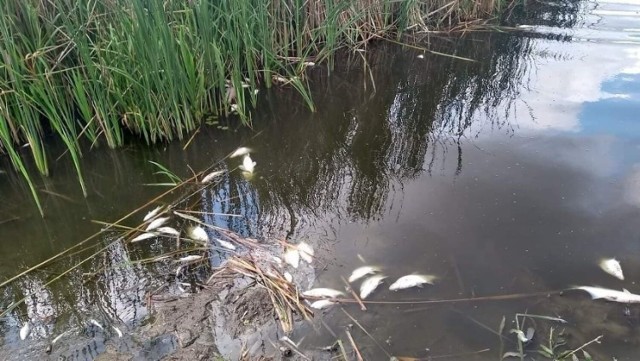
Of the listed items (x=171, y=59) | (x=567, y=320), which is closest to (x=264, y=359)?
(x=567, y=320)

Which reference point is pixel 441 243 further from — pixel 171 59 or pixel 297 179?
pixel 171 59

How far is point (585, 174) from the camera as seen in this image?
3207 millimetres

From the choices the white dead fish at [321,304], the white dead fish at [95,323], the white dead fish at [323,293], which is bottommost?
the white dead fish at [95,323]

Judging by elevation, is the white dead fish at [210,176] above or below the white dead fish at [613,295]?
above

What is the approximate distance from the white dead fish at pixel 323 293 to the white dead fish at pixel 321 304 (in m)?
0.03

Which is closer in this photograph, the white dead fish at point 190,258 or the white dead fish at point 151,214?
the white dead fish at point 190,258

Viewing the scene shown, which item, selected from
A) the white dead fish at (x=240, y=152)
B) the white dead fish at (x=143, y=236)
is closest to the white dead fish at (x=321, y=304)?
the white dead fish at (x=143, y=236)

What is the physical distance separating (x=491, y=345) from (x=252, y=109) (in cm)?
292

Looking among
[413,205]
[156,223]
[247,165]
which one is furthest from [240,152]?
[413,205]

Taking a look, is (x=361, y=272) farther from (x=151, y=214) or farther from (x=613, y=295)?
(x=151, y=214)

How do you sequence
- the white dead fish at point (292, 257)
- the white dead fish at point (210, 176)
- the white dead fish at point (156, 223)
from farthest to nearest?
the white dead fish at point (210, 176)
the white dead fish at point (156, 223)
the white dead fish at point (292, 257)

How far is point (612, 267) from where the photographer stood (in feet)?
8.16

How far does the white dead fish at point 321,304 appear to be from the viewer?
7.63 ft

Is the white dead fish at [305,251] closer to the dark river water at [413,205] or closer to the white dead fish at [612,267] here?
the dark river water at [413,205]
